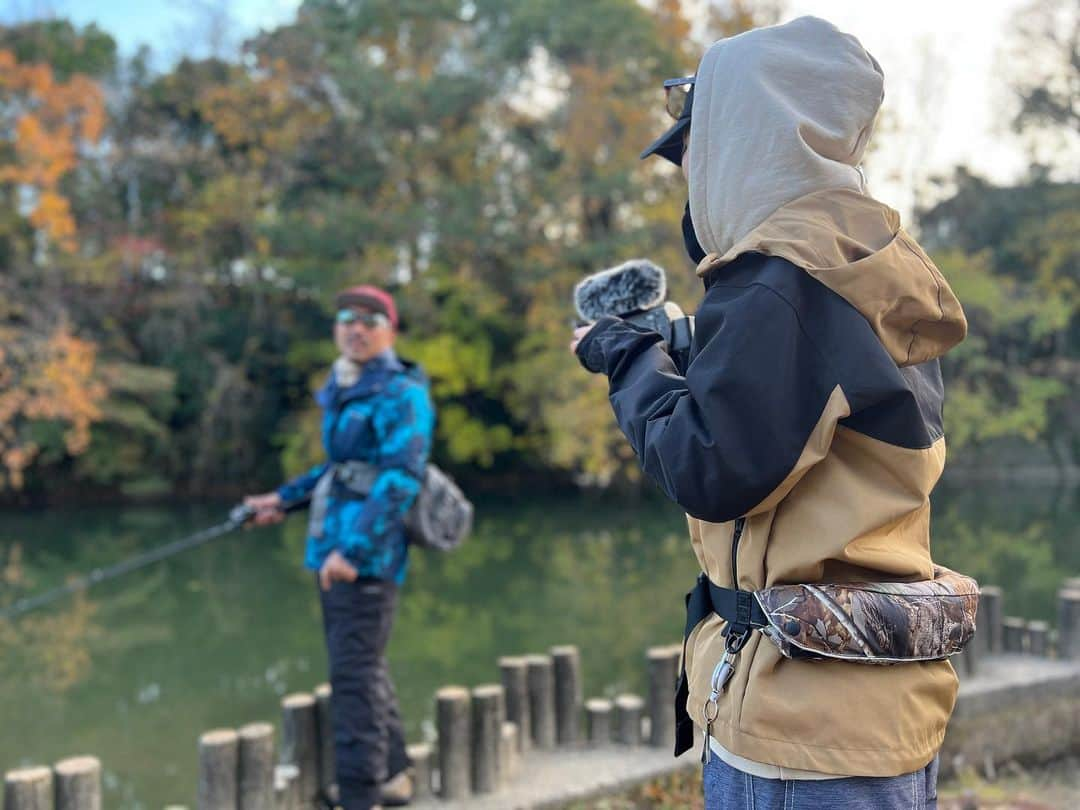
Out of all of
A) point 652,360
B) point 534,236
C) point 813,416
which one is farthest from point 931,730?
point 534,236

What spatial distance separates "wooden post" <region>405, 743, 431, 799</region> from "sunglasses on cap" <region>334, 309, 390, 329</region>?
1.35m

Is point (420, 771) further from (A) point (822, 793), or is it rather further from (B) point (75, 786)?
(A) point (822, 793)

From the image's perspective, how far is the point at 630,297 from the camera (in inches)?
63.7

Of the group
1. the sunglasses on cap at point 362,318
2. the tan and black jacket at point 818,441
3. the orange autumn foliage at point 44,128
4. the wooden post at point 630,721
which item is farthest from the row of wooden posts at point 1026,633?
the orange autumn foliage at point 44,128

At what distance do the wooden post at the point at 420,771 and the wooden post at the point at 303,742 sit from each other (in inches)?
11.9

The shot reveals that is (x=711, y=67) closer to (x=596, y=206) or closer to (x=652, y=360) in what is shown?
(x=652, y=360)

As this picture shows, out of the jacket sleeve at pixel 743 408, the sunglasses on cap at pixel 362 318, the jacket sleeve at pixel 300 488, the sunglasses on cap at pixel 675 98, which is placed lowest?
the jacket sleeve at pixel 300 488

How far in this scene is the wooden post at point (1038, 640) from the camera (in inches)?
171

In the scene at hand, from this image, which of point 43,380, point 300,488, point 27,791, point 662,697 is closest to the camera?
point 27,791

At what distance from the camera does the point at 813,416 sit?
3.76 ft

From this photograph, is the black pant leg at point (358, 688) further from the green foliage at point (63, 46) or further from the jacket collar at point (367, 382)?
the green foliage at point (63, 46)

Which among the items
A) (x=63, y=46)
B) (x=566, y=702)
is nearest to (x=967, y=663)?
(x=566, y=702)

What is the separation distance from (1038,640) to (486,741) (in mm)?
2707

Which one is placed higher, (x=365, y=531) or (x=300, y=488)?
(x=300, y=488)
